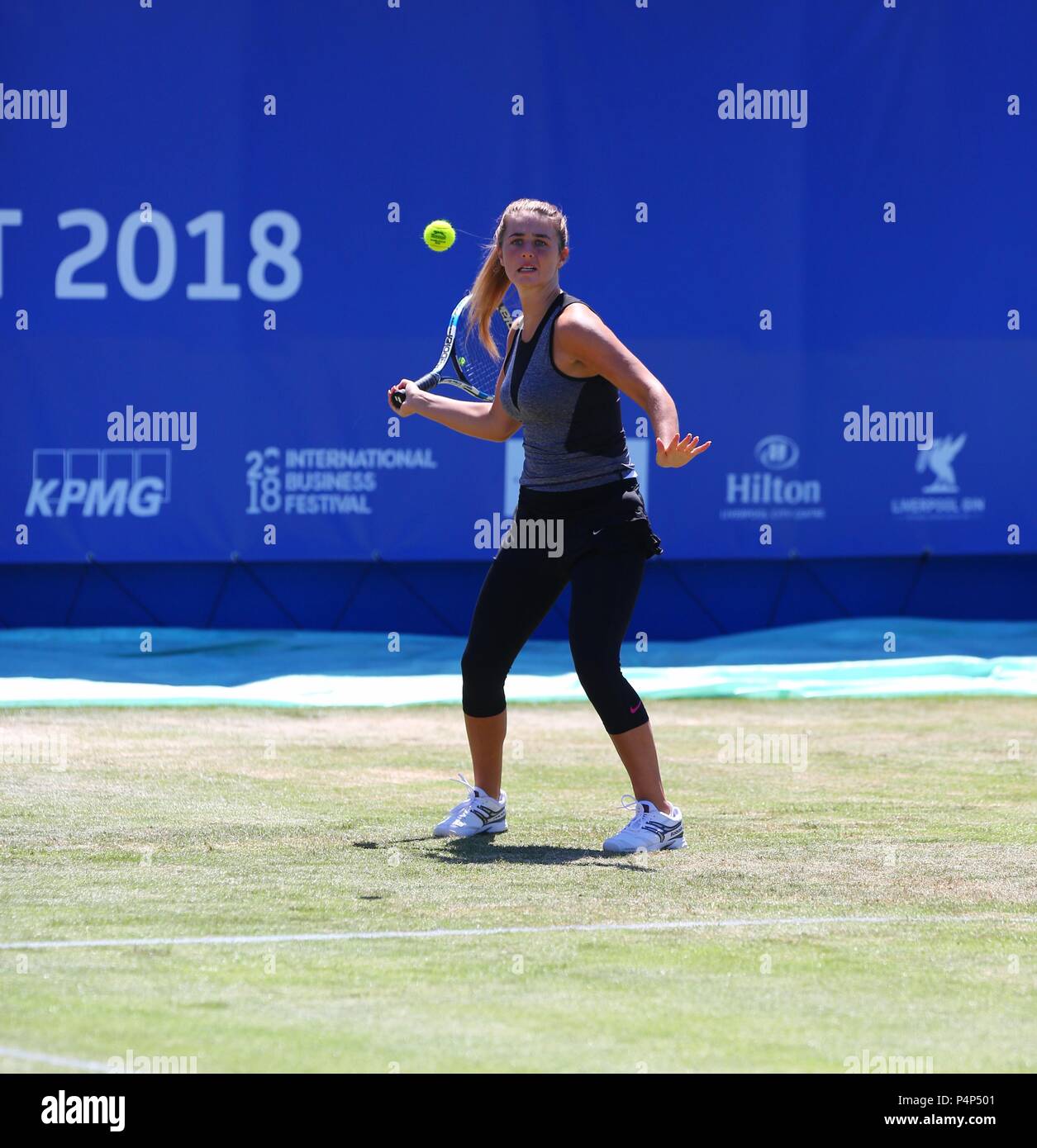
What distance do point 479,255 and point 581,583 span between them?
7.60m

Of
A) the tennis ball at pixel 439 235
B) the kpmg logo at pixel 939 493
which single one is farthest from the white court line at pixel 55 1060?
the kpmg logo at pixel 939 493

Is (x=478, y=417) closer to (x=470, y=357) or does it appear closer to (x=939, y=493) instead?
(x=470, y=357)

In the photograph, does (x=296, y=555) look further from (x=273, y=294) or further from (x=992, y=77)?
(x=992, y=77)

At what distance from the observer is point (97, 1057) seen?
146 inches

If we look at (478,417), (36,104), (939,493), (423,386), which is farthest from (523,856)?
(36,104)

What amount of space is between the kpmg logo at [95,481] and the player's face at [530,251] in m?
7.23

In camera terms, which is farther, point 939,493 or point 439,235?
point 939,493

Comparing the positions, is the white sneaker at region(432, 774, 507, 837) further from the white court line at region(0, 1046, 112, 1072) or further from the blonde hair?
the white court line at region(0, 1046, 112, 1072)

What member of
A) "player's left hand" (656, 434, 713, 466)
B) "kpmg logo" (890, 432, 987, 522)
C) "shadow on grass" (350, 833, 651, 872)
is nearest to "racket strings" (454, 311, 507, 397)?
"player's left hand" (656, 434, 713, 466)

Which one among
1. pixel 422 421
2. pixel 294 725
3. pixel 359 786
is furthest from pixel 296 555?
pixel 359 786

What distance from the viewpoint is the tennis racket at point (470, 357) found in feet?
23.3

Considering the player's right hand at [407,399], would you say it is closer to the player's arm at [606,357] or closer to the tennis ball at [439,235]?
the player's arm at [606,357]

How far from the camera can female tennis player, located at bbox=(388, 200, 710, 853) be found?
6.25 metres

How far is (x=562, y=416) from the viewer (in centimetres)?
627
